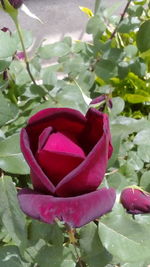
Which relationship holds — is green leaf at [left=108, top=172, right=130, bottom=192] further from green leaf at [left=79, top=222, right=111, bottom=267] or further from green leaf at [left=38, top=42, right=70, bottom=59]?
green leaf at [left=38, top=42, right=70, bottom=59]

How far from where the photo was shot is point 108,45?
0.73 metres

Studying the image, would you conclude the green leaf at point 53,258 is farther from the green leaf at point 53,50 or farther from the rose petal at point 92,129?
the green leaf at point 53,50

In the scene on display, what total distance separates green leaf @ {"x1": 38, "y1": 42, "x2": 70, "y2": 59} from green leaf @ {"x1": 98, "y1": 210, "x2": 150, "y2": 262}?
11.5 inches

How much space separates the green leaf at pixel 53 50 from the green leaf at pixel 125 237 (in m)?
0.29

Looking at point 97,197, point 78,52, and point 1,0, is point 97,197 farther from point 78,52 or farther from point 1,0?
point 78,52

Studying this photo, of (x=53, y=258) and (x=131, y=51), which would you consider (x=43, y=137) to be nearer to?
(x=53, y=258)

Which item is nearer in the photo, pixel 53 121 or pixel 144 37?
pixel 53 121

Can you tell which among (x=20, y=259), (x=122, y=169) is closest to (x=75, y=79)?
(x=122, y=169)

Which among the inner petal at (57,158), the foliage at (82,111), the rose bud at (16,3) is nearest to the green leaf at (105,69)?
the foliage at (82,111)

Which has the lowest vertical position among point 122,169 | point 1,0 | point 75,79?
point 122,169

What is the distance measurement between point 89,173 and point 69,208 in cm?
3

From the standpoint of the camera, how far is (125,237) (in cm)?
47

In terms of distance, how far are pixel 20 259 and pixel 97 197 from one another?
0.19 m

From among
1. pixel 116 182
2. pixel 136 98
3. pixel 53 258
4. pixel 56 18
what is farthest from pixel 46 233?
pixel 56 18
